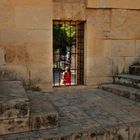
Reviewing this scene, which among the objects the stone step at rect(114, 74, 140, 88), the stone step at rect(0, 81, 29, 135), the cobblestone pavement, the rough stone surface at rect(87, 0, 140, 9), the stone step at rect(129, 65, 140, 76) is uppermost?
the rough stone surface at rect(87, 0, 140, 9)

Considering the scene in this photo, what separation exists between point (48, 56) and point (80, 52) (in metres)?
1.06

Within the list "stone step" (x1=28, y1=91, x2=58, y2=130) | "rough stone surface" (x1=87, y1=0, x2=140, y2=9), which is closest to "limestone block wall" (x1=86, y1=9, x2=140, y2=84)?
"rough stone surface" (x1=87, y1=0, x2=140, y2=9)

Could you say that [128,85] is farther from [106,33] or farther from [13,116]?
[13,116]

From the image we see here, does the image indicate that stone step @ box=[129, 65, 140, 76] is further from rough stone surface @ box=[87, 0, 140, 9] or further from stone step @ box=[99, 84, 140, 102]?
rough stone surface @ box=[87, 0, 140, 9]

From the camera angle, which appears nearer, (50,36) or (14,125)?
(14,125)

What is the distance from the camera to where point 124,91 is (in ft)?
16.5

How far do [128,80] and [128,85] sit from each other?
0.11 meters

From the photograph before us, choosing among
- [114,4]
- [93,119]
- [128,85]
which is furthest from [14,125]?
[114,4]

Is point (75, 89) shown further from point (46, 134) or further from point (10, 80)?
point (46, 134)

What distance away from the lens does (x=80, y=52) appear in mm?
6105

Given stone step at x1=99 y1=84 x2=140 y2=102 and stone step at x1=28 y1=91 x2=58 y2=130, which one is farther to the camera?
stone step at x1=99 y1=84 x2=140 y2=102

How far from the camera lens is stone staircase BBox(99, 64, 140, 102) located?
4.81 meters

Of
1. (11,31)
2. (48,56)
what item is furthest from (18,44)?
(48,56)

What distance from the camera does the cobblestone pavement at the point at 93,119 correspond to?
2975 mm
